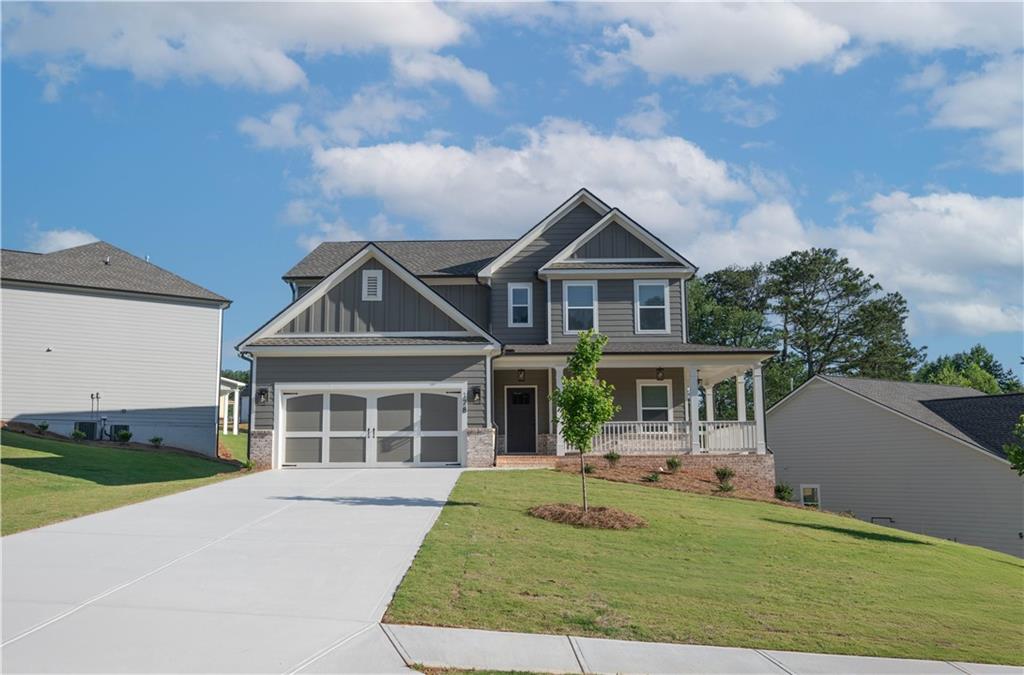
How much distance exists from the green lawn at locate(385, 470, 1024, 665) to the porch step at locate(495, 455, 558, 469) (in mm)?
5867

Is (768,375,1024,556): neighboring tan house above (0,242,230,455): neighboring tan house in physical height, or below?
below

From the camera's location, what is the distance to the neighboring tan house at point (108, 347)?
2830 cm

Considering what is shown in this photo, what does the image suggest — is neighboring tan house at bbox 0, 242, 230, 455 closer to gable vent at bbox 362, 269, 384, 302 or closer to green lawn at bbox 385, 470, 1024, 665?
gable vent at bbox 362, 269, 384, 302

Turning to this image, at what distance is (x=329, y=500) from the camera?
1512 centimetres

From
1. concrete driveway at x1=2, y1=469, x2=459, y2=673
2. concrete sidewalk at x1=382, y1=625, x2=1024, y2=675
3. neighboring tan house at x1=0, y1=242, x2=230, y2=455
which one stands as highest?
neighboring tan house at x1=0, y1=242, x2=230, y2=455

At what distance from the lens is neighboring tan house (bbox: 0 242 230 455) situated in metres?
28.3

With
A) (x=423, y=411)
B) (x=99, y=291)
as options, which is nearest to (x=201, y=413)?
(x=99, y=291)

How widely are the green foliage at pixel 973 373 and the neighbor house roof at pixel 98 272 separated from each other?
1771 inches

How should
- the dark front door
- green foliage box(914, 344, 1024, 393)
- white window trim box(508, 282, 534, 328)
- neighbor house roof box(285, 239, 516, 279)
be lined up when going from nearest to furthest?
the dark front door
white window trim box(508, 282, 534, 328)
neighbor house roof box(285, 239, 516, 279)
green foliage box(914, 344, 1024, 393)

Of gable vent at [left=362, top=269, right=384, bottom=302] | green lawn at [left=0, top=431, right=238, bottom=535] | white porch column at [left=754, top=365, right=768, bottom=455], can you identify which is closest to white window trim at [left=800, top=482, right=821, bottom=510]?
white porch column at [left=754, top=365, right=768, bottom=455]

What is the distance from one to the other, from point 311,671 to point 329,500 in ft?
28.2

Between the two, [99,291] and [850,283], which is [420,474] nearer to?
[99,291]

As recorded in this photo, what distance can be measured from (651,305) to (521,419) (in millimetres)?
5458

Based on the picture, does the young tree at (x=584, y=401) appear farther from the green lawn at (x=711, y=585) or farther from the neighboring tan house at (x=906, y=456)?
the neighboring tan house at (x=906, y=456)
